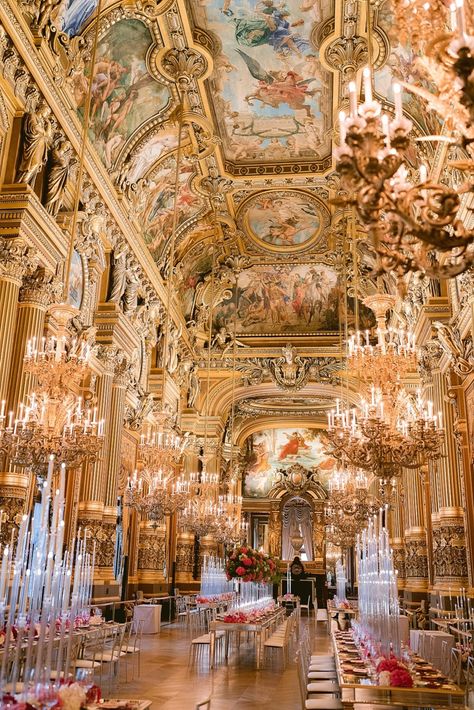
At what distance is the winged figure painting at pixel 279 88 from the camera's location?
13.5m

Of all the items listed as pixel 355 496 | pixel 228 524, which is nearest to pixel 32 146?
pixel 355 496

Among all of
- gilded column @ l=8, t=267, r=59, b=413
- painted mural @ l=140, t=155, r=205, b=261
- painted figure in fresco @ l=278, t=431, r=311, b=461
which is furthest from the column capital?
painted figure in fresco @ l=278, t=431, r=311, b=461

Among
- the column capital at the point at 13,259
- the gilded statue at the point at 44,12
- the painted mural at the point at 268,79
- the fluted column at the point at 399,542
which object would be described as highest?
the painted mural at the point at 268,79

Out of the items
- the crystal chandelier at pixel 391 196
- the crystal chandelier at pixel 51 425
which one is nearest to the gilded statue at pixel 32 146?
the crystal chandelier at pixel 51 425

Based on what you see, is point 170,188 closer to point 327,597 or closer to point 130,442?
point 130,442

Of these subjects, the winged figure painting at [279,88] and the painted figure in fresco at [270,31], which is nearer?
the painted figure in fresco at [270,31]

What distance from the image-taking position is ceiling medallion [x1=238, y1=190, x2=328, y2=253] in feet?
59.0

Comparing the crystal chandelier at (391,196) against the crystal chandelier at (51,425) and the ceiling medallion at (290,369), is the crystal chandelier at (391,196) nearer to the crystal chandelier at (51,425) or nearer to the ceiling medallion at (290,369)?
the crystal chandelier at (51,425)

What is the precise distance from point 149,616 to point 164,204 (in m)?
9.65

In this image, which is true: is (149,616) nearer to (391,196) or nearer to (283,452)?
(391,196)

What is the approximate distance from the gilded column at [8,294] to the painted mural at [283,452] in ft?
83.6

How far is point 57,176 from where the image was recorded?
425 inches

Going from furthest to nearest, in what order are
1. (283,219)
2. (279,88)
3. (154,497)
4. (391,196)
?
(283,219), (279,88), (154,497), (391,196)

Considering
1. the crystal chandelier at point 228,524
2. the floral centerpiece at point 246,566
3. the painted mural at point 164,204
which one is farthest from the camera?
the crystal chandelier at point 228,524
